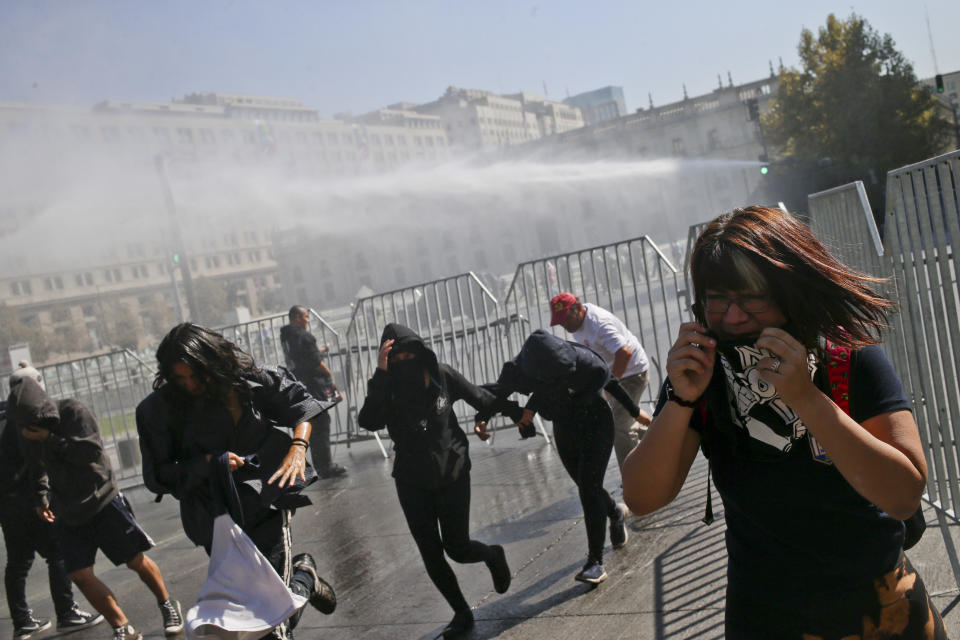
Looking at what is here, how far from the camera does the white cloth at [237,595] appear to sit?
3.04 m

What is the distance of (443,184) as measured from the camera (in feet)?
263

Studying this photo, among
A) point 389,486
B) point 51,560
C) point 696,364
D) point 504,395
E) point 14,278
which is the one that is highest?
point 14,278

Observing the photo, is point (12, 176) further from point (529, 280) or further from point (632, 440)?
point (632, 440)

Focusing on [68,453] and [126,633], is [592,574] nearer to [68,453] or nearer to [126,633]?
[126,633]

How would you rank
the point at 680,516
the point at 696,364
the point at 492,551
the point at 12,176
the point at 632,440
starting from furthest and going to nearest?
the point at 12,176, the point at 632,440, the point at 680,516, the point at 492,551, the point at 696,364

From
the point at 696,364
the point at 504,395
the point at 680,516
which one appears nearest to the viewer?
the point at 696,364

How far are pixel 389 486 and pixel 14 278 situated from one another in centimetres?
6140

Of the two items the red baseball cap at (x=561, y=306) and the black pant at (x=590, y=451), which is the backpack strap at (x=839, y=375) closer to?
the black pant at (x=590, y=451)

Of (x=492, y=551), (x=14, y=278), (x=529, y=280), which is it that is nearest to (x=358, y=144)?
(x=14, y=278)

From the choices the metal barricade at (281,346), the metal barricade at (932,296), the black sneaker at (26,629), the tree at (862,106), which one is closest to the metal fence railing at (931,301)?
the metal barricade at (932,296)

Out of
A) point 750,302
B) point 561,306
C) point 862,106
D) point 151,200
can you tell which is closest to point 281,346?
point 561,306

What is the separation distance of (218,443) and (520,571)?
7.61 ft

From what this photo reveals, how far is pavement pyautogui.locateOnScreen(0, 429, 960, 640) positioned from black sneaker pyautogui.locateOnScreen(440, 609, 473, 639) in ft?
0.26

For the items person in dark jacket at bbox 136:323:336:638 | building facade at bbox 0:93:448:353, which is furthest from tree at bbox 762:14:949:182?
person in dark jacket at bbox 136:323:336:638
